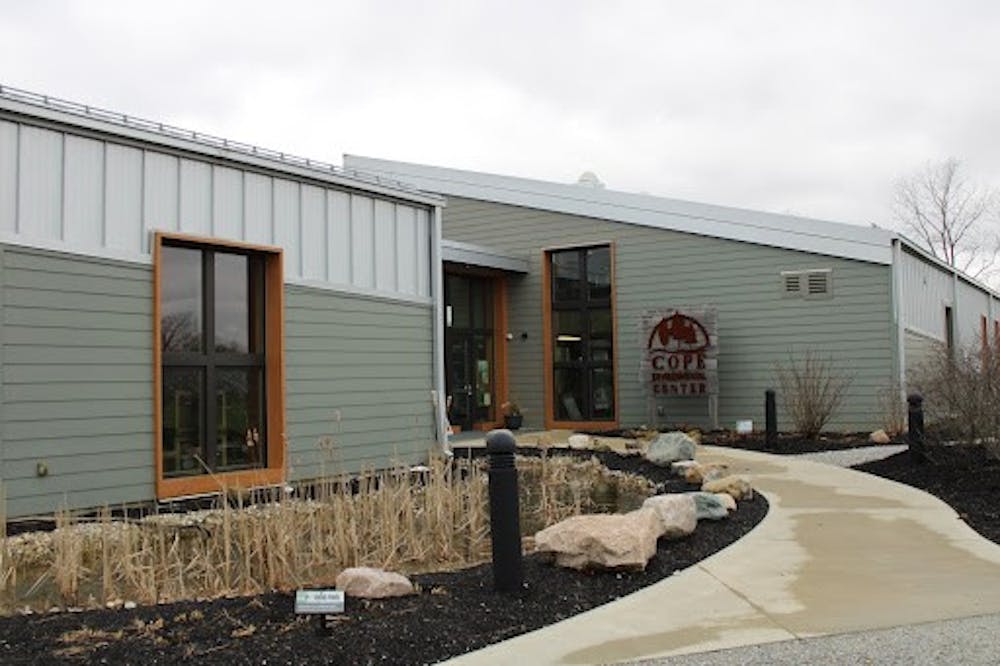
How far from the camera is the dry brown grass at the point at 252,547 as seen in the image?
5.68m

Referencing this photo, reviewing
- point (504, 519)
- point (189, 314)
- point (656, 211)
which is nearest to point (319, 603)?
point (504, 519)

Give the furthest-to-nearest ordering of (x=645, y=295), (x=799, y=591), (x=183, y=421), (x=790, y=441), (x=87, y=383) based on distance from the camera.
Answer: (x=645, y=295) → (x=790, y=441) → (x=183, y=421) → (x=87, y=383) → (x=799, y=591)

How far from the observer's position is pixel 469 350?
19875mm

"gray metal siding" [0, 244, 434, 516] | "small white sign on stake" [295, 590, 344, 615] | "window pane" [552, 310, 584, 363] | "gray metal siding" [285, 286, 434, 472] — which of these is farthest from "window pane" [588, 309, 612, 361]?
"small white sign on stake" [295, 590, 344, 615]

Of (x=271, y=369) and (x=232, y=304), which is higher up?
(x=232, y=304)

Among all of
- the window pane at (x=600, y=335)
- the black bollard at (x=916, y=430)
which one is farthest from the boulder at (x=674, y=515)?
the window pane at (x=600, y=335)

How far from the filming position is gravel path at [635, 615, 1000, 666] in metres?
4.36

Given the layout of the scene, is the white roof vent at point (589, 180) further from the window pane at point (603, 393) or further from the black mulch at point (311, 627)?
the black mulch at point (311, 627)

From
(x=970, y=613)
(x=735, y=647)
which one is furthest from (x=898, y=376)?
(x=735, y=647)

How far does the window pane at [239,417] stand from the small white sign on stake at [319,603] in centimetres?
591

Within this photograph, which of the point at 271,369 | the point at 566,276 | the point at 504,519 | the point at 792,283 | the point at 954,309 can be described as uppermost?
the point at 566,276

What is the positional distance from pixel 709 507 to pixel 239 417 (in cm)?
539

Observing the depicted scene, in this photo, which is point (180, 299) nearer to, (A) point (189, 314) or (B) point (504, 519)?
(A) point (189, 314)

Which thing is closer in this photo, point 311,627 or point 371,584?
point 311,627
